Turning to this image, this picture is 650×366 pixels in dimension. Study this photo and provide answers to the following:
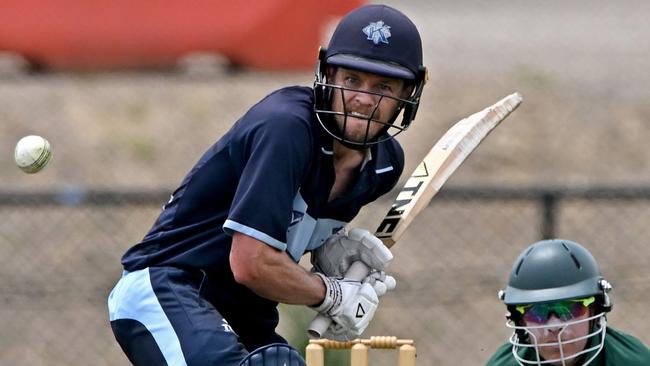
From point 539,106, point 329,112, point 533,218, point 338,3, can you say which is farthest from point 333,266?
point 539,106

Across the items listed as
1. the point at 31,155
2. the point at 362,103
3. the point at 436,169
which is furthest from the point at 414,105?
the point at 31,155

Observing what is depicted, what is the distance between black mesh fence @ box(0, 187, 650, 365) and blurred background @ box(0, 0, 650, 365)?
0.01 metres

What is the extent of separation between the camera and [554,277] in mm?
4688

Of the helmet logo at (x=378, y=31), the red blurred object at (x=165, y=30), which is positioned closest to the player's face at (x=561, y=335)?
the helmet logo at (x=378, y=31)

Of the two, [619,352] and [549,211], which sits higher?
[619,352]

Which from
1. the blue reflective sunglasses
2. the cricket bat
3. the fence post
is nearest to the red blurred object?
the fence post

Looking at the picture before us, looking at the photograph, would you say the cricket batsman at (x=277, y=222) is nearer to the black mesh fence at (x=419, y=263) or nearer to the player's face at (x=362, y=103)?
the player's face at (x=362, y=103)

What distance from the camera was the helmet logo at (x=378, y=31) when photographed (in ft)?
15.4

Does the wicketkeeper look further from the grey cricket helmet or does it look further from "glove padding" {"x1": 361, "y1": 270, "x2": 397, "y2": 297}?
"glove padding" {"x1": 361, "y1": 270, "x2": 397, "y2": 297}

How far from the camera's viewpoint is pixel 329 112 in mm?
4617

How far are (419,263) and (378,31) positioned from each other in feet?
17.4

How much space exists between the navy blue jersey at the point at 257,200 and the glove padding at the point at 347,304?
0.16 meters

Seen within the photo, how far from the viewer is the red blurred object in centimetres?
1135

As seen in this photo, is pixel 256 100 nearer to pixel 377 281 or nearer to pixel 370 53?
pixel 377 281
